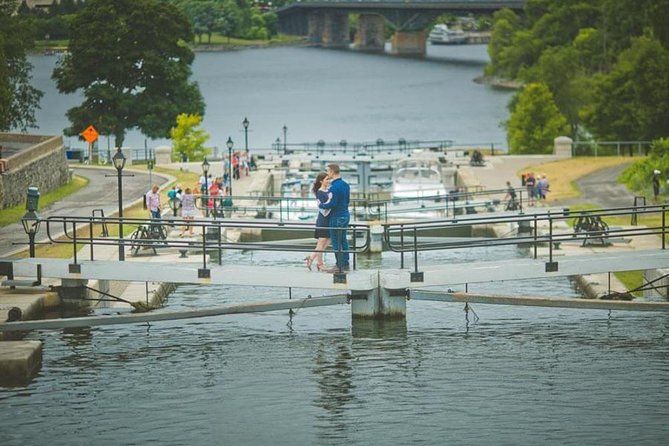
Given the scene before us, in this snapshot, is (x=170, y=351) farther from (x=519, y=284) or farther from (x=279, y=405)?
(x=519, y=284)

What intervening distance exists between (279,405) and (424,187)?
3473cm

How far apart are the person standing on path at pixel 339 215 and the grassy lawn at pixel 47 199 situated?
18.9 m

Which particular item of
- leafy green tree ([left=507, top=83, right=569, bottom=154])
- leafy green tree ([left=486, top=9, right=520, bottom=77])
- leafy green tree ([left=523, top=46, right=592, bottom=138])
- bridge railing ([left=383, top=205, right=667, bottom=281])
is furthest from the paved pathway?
leafy green tree ([left=486, top=9, right=520, bottom=77])

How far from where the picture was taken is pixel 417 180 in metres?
65.1

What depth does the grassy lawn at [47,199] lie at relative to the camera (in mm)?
54469

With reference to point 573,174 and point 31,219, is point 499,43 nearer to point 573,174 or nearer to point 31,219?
point 573,174

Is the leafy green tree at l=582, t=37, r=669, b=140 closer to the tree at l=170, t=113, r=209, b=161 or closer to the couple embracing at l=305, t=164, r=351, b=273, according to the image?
the tree at l=170, t=113, r=209, b=161

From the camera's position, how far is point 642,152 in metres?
86.4

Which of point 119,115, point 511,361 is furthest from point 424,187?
point 119,115

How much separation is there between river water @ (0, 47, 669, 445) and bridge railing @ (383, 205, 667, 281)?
1614 millimetres

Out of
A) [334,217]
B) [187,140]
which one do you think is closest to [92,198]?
[334,217]

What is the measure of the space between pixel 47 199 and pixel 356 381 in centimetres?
3232

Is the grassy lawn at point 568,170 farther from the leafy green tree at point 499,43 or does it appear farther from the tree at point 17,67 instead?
the leafy green tree at point 499,43

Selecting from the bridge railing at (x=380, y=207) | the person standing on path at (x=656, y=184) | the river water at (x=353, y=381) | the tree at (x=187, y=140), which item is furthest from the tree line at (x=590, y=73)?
the river water at (x=353, y=381)
